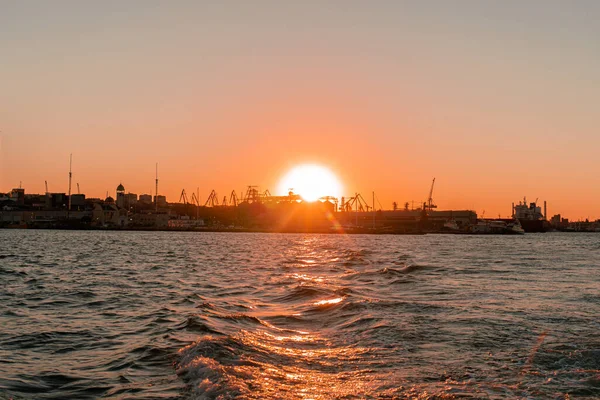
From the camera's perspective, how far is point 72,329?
45.6 feet

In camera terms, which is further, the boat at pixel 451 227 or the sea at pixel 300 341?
the boat at pixel 451 227

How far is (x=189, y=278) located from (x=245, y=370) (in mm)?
18735

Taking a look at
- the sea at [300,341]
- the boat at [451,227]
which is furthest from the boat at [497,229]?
the sea at [300,341]

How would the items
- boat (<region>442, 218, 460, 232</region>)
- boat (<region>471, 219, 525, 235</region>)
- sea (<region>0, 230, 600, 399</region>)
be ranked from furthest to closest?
boat (<region>442, 218, 460, 232</region>) < boat (<region>471, 219, 525, 235</region>) < sea (<region>0, 230, 600, 399</region>)

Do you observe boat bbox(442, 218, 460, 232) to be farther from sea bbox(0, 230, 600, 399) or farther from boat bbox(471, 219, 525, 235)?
sea bbox(0, 230, 600, 399)

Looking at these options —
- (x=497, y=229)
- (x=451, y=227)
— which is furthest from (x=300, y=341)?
(x=451, y=227)

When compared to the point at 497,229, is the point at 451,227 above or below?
above

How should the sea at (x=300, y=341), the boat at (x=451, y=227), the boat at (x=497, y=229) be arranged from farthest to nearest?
1. the boat at (x=451, y=227)
2. the boat at (x=497, y=229)
3. the sea at (x=300, y=341)

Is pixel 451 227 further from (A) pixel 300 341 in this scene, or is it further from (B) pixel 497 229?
(A) pixel 300 341

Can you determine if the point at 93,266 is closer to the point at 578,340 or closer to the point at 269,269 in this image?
the point at 269,269

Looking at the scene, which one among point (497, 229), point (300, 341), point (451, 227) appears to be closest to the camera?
point (300, 341)

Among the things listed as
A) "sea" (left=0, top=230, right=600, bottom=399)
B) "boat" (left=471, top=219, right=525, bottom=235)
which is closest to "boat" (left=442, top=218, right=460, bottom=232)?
"boat" (left=471, top=219, right=525, bottom=235)

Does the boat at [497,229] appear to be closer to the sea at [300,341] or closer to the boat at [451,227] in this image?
the boat at [451,227]

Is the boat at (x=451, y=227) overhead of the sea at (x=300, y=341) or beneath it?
overhead
